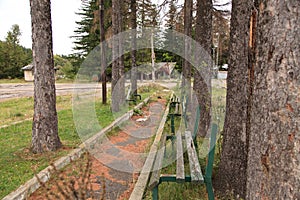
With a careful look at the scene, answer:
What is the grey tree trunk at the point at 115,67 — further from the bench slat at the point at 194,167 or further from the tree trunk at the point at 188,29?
the bench slat at the point at 194,167

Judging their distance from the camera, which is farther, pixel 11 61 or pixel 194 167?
pixel 11 61

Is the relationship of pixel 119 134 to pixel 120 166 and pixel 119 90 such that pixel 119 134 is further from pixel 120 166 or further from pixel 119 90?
pixel 119 90

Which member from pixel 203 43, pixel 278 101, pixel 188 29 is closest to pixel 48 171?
pixel 278 101

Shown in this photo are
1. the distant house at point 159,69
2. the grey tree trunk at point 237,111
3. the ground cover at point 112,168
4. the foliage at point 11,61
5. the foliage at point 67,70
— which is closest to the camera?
the grey tree trunk at point 237,111

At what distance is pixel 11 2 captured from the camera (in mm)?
11156

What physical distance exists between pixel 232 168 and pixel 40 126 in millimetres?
3897

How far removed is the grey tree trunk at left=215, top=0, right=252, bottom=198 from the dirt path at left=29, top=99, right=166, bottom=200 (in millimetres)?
1573

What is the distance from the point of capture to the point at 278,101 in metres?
1.32

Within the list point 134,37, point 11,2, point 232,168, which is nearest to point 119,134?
point 232,168

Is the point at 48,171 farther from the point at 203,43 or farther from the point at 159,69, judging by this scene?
the point at 159,69

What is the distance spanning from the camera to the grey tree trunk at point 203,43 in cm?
673

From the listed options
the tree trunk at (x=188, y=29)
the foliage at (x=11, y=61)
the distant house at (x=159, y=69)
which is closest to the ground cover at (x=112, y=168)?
the tree trunk at (x=188, y=29)

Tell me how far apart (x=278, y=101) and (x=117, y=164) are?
4495mm

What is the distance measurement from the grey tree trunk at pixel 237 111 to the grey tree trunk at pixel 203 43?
9.12 feet
